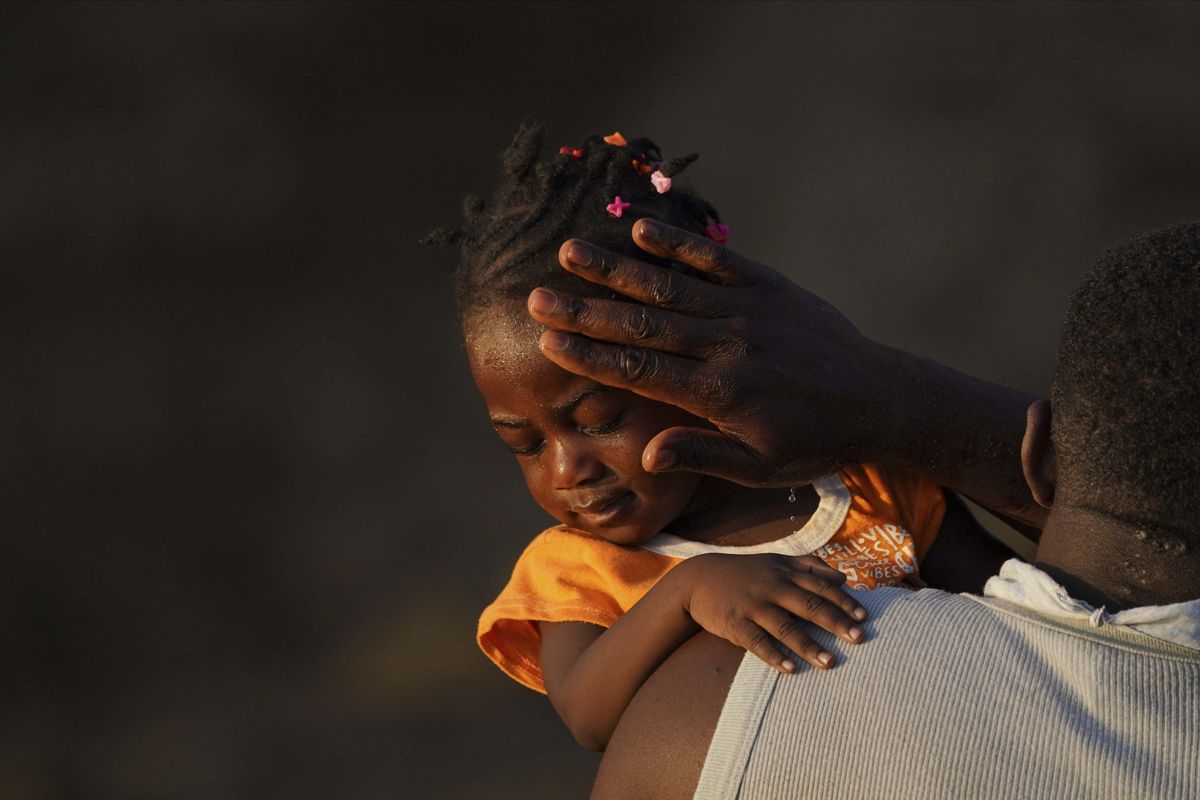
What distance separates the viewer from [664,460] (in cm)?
217

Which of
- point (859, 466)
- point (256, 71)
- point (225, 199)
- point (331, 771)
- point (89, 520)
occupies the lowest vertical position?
point (331, 771)

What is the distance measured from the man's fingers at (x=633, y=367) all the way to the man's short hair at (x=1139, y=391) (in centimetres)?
70

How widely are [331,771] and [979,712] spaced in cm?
369

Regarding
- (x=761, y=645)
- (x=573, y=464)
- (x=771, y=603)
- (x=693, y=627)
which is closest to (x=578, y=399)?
(x=573, y=464)

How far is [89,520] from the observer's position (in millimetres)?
5090

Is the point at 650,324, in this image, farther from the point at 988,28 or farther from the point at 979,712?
the point at 988,28

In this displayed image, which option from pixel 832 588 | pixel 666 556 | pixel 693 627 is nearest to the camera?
pixel 832 588

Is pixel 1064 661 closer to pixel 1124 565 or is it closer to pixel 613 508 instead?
pixel 1124 565

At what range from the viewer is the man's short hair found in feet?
5.09

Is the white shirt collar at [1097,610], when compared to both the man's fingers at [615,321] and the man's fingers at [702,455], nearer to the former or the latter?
the man's fingers at [702,455]

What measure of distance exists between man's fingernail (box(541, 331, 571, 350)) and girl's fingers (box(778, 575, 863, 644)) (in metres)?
0.56

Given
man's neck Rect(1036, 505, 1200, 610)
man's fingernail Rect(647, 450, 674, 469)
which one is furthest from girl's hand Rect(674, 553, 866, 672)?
man's neck Rect(1036, 505, 1200, 610)

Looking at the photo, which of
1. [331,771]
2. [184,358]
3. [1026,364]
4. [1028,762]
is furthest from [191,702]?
[1028,762]

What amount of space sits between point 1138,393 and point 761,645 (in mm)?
528
